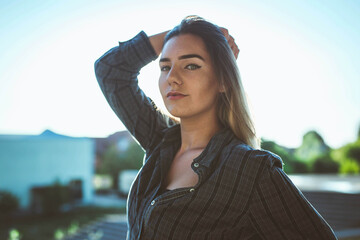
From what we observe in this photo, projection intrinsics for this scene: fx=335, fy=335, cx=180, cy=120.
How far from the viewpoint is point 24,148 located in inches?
848

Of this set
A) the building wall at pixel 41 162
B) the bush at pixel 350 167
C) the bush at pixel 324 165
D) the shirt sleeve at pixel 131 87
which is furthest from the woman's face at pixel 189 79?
the building wall at pixel 41 162

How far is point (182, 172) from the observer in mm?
1235

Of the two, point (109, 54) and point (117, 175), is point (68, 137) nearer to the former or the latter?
point (117, 175)

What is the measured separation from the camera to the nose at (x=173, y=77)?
118 centimetres

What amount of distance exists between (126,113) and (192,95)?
1.25 feet

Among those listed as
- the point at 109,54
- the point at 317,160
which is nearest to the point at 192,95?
the point at 109,54

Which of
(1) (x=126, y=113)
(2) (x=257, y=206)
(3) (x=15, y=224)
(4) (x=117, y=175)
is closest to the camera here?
(2) (x=257, y=206)

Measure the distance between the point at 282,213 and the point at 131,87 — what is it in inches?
32.2

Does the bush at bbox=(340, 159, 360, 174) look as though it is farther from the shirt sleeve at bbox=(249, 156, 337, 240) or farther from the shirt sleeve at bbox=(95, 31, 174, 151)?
the shirt sleeve at bbox=(249, 156, 337, 240)

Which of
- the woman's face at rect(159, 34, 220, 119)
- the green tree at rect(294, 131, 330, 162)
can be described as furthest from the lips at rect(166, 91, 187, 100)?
the green tree at rect(294, 131, 330, 162)

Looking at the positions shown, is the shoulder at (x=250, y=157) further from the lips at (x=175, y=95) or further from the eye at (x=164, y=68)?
the eye at (x=164, y=68)

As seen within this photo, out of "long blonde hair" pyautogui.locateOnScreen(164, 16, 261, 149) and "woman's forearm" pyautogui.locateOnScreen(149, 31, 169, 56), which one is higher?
"woman's forearm" pyautogui.locateOnScreen(149, 31, 169, 56)

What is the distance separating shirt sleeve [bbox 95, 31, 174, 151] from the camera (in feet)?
4.63

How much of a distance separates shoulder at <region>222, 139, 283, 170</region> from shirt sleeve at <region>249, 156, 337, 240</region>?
32 mm
